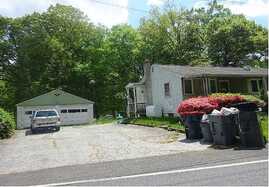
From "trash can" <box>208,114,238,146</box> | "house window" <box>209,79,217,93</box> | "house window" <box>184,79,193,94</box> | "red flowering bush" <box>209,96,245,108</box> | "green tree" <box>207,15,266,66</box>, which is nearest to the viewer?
"trash can" <box>208,114,238,146</box>

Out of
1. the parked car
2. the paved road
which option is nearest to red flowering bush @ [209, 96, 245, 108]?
the paved road

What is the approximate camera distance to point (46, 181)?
862 cm

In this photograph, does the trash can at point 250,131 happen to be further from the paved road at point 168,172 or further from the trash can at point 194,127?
the trash can at point 194,127

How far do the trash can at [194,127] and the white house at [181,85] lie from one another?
1352 cm

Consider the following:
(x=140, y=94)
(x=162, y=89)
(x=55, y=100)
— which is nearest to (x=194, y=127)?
(x=162, y=89)

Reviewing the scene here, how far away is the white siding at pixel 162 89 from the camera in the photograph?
30978 millimetres

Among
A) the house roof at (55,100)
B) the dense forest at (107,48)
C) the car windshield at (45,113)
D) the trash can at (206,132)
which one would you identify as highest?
the dense forest at (107,48)

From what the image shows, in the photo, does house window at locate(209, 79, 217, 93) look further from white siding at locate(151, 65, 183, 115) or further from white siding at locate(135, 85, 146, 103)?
white siding at locate(135, 85, 146, 103)

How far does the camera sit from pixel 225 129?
43.1 feet

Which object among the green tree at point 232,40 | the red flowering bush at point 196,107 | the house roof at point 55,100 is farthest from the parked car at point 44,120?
the green tree at point 232,40

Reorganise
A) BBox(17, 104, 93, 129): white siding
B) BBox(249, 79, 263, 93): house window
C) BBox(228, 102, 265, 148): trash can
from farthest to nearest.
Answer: BBox(17, 104, 93, 129): white siding < BBox(249, 79, 263, 93): house window < BBox(228, 102, 265, 148): trash can

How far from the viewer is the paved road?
761 cm

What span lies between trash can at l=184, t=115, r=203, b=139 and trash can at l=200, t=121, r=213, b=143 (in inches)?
38.4

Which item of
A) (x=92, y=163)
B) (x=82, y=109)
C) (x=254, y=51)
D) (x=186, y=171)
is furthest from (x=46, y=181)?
(x=254, y=51)
